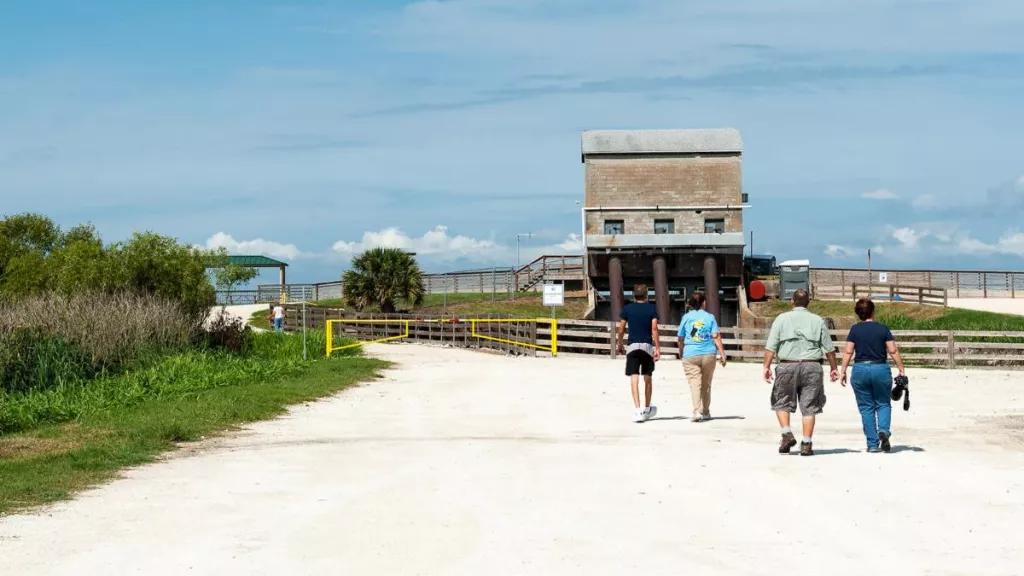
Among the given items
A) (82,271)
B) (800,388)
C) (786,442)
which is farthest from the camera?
(82,271)

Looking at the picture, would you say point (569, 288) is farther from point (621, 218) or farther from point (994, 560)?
point (994, 560)

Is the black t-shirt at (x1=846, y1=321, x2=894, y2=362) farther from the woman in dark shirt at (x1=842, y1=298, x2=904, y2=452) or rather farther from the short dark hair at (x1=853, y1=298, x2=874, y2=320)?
the short dark hair at (x1=853, y1=298, x2=874, y2=320)

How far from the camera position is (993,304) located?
61.4m

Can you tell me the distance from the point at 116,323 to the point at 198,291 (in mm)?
10164

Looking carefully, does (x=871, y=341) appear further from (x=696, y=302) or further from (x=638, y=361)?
(x=638, y=361)

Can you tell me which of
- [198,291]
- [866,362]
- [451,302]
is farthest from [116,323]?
[451,302]

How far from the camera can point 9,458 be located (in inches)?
558

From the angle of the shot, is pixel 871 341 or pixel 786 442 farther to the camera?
pixel 871 341

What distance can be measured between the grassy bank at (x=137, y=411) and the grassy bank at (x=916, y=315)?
21.3 m

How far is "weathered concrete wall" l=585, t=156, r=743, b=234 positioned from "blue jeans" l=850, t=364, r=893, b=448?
150ft

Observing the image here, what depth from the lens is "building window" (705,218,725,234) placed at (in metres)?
60.0

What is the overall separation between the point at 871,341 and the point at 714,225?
4628 cm

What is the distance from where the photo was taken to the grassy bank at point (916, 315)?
44566mm

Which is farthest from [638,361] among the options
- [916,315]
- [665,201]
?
[665,201]
